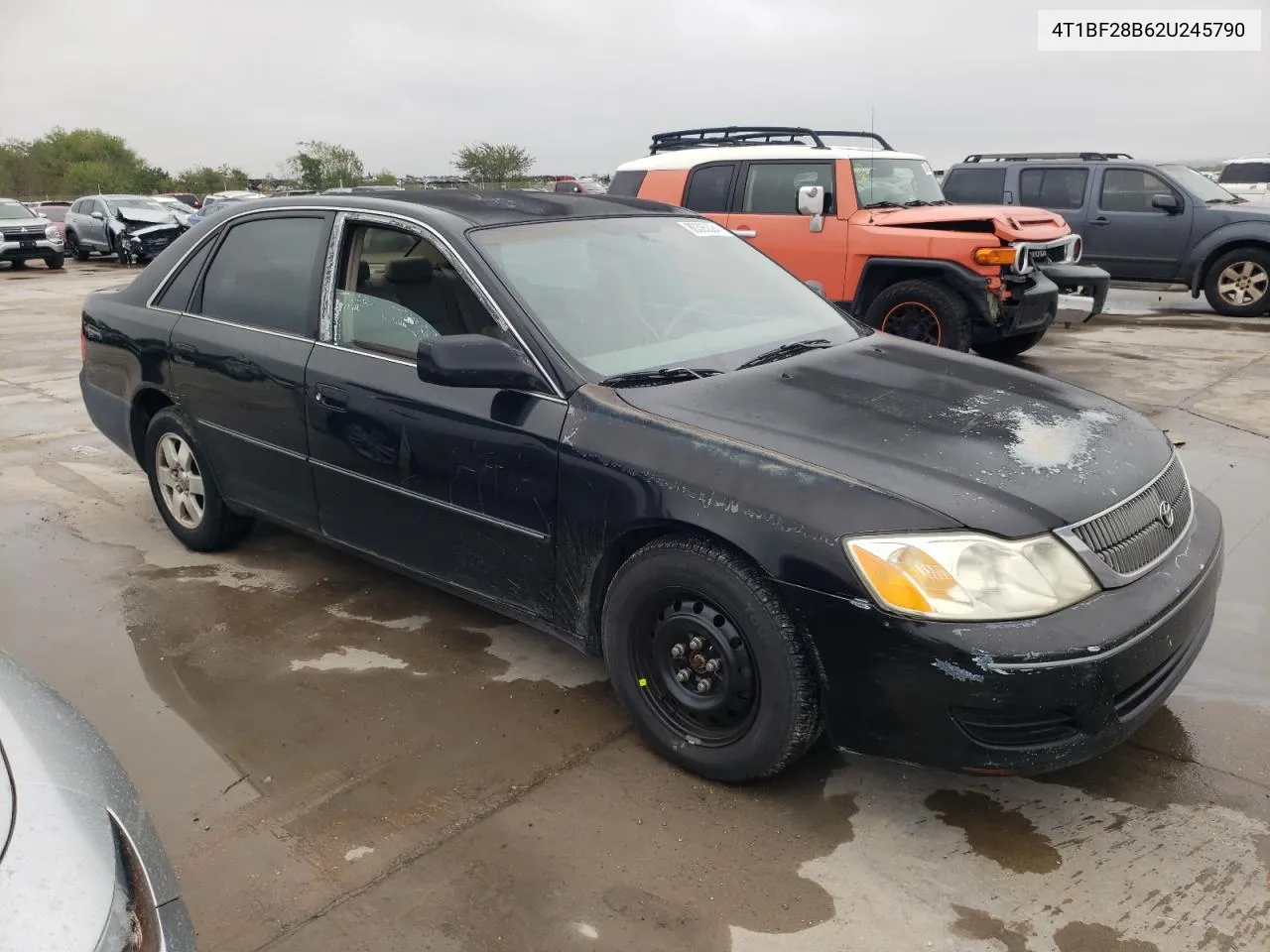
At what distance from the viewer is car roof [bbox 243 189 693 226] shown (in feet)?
11.6

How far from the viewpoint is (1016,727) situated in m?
2.40

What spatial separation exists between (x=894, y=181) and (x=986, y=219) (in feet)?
3.65

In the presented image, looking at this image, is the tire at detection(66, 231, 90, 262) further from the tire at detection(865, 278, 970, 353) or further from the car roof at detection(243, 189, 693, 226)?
the car roof at detection(243, 189, 693, 226)

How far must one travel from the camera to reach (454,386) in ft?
10.1

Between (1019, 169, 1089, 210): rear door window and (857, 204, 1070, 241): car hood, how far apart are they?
394 centimetres

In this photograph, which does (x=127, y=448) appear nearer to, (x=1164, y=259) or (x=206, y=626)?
(x=206, y=626)

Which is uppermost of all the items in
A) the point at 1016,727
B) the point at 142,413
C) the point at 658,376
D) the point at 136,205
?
the point at 136,205

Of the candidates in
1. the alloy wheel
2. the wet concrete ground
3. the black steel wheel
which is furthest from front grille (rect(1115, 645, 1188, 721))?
the alloy wheel

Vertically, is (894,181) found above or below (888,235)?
above

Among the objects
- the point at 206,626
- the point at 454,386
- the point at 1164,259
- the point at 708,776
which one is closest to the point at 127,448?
the point at 206,626

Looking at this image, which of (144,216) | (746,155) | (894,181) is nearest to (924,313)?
(894,181)

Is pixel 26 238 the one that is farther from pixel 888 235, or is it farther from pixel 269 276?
pixel 269 276

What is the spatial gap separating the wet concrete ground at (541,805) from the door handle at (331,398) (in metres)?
0.87

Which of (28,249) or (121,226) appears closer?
(28,249)
